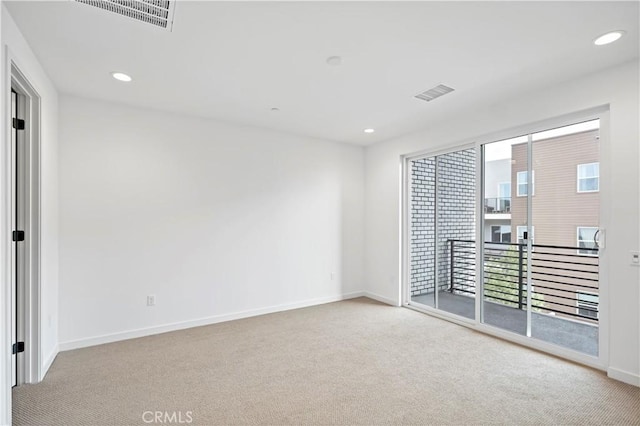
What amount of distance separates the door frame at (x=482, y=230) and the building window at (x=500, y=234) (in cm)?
12

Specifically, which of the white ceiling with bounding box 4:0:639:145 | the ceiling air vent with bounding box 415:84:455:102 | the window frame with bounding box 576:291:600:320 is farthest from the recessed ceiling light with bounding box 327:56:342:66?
the window frame with bounding box 576:291:600:320

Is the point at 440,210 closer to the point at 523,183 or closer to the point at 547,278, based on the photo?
the point at 523,183

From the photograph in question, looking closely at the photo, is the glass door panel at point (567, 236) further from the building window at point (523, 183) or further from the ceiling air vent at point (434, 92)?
the ceiling air vent at point (434, 92)

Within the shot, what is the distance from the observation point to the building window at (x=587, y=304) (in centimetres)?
295

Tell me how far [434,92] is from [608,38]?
1268 millimetres

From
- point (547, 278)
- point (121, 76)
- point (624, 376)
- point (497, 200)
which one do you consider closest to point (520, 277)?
point (547, 278)

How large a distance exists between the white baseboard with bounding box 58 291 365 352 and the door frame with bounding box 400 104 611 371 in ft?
4.41

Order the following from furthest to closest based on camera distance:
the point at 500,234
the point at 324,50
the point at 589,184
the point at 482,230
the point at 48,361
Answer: the point at 482,230 < the point at 500,234 < the point at 589,184 < the point at 48,361 < the point at 324,50

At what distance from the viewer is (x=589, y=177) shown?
2895mm

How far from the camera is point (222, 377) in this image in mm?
2627

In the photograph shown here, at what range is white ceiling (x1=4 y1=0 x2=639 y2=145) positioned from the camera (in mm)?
1930

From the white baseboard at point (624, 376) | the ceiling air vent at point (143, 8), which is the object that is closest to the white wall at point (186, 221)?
the ceiling air vent at point (143, 8)

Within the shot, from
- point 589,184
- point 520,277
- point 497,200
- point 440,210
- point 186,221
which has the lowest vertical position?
A: point 520,277

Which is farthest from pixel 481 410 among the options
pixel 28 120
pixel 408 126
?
pixel 28 120
